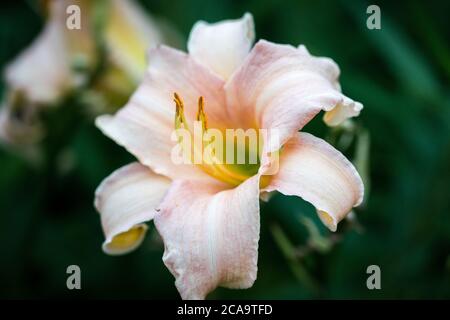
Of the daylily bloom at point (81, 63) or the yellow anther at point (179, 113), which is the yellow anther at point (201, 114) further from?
the daylily bloom at point (81, 63)

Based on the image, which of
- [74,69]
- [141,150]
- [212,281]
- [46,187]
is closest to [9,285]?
[46,187]

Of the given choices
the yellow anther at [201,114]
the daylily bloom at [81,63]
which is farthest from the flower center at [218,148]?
the daylily bloom at [81,63]

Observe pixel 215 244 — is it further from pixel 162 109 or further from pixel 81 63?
pixel 81 63

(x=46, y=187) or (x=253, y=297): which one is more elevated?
(x=46, y=187)

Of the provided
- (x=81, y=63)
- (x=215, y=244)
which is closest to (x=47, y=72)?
(x=81, y=63)

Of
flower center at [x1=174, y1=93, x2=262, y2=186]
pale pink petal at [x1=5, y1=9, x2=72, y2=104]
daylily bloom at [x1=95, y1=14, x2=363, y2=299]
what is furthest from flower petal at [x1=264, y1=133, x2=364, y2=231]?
pale pink petal at [x1=5, y1=9, x2=72, y2=104]
